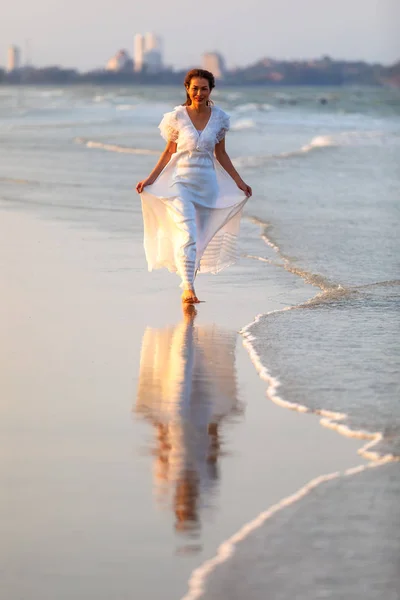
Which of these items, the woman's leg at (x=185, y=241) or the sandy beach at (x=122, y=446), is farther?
the woman's leg at (x=185, y=241)

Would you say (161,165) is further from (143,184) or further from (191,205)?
(191,205)

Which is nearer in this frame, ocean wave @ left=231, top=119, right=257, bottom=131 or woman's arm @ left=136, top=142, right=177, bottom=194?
woman's arm @ left=136, top=142, right=177, bottom=194

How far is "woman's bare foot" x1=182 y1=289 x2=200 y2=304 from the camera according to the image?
8.66 meters

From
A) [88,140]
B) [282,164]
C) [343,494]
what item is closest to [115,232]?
[343,494]

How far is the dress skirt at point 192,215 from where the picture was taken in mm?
9047

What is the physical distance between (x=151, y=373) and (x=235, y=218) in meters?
3.19

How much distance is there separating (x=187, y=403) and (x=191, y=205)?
11.5ft

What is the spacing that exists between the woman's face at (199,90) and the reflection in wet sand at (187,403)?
63.1 inches

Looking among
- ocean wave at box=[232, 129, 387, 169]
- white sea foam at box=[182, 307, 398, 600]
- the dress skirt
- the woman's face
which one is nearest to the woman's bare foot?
the dress skirt

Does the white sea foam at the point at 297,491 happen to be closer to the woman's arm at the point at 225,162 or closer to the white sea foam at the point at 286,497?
the white sea foam at the point at 286,497

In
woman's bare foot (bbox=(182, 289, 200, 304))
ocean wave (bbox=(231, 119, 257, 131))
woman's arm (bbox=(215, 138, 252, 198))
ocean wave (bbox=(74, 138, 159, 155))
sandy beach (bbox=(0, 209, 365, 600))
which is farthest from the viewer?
ocean wave (bbox=(231, 119, 257, 131))

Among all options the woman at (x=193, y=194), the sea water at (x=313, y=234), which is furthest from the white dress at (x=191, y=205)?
the sea water at (x=313, y=234)

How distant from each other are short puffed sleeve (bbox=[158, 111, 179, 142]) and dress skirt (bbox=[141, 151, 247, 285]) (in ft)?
0.44

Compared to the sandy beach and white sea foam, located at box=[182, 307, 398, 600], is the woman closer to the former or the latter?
the sandy beach
